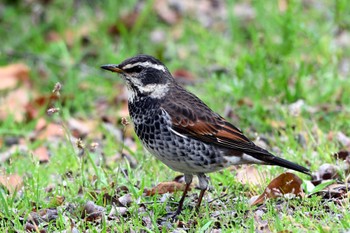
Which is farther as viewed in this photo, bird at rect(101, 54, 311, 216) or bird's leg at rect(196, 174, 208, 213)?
bird's leg at rect(196, 174, 208, 213)

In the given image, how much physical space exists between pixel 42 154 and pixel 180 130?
266 centimetres

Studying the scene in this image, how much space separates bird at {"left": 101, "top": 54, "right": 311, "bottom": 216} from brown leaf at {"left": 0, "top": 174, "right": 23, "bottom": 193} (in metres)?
1.34

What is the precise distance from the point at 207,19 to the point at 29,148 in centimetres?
539

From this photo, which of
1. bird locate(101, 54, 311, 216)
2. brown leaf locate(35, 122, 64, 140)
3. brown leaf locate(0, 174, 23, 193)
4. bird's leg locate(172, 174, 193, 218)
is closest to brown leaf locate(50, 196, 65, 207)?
brown leaf locate(0, 174, 23, 193)

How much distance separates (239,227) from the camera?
Answer: 6.19 meters

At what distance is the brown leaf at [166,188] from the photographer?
7078 millimetres

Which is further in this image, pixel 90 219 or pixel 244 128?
pixel 244 128

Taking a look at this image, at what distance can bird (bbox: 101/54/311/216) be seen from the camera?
263 inches

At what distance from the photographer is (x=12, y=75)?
1105cm

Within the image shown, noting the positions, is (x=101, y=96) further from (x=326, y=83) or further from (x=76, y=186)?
(x=76, y=186)

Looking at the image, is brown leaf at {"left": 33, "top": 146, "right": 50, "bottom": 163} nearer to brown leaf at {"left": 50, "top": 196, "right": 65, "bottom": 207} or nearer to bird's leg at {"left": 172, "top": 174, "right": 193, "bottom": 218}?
brown leaf at {"left": 50, "top": 196, "right": 65, "bottom": 207}

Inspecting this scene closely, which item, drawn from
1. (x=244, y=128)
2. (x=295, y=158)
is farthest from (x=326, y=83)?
(x=295, y=158)

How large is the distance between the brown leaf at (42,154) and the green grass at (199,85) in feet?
0.40

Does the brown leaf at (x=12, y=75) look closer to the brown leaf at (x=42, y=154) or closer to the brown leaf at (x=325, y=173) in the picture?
the brown leaf at (x=42, y=154)
